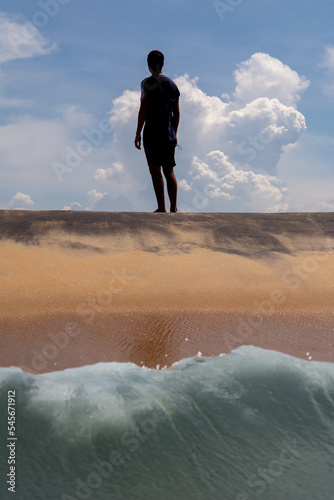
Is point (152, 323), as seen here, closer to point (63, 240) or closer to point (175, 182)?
point (63, 240)

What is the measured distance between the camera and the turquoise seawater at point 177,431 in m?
1.73

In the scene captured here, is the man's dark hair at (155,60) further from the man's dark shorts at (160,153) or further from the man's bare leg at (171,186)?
the man's bare leg at (171,186)

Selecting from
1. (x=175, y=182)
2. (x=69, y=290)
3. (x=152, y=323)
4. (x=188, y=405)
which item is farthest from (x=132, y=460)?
(x=175, y=182)

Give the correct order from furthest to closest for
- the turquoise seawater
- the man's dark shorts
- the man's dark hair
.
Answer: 1. the man's dark shorts
2. the man's dark hair
3. the turquoise seawater

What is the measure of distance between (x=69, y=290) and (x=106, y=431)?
5.49ft

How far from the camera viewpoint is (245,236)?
15.4 ft

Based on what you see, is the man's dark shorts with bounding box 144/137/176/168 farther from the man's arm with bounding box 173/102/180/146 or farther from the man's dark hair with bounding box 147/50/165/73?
the man's dark hair with bounding box 147/50/165/73

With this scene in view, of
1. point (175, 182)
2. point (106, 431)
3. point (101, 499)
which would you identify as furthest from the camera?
A: point (175, 182)

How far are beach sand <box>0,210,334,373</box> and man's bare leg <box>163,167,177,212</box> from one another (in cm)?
46

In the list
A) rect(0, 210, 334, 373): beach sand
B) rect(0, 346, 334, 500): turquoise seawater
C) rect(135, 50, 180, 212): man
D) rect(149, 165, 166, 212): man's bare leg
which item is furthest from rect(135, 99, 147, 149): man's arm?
rect(0, 346, 334, 500): turquoise seawater

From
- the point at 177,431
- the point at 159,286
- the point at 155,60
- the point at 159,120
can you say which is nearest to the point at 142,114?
the point at 159,120

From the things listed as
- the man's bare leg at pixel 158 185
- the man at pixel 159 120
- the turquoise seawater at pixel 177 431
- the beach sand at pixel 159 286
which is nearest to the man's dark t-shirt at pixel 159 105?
the man at pixel 159 120

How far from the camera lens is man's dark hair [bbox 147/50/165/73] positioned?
4.87 m

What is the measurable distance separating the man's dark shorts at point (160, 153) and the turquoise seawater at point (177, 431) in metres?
2.81
